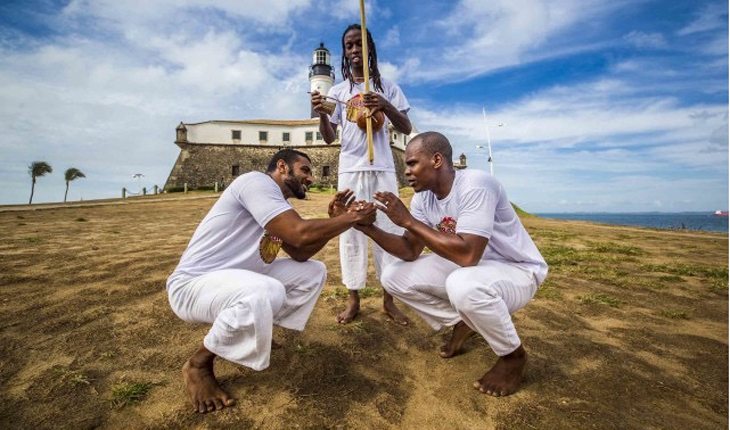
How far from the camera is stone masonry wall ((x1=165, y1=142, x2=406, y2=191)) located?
4034cm

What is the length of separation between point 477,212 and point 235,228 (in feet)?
6.08

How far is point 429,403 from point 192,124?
151 ft

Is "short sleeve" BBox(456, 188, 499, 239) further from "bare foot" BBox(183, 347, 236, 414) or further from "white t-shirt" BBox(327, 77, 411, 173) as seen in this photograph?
"bare foot" BBox(183, 347, 236, 414)

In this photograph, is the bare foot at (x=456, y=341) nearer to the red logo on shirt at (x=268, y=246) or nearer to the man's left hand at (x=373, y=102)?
the red logo on shirt at (x=268, y=246)

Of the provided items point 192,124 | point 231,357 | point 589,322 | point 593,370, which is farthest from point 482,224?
point 192,124

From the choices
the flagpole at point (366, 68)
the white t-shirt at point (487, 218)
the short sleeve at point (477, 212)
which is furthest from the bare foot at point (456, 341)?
the flagpole at point (366, 68)

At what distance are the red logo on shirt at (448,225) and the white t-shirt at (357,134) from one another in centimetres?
111

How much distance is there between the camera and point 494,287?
2588 millimetres

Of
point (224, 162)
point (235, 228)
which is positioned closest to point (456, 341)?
point (235, 228)

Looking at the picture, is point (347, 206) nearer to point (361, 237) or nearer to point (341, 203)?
point (341, 203)

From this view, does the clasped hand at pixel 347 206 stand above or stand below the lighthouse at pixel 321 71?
below

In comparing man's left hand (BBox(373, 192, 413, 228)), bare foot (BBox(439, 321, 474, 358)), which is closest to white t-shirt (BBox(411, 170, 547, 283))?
man's left hand (BBox(373, 192, 413, 228))

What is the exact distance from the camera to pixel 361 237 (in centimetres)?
400

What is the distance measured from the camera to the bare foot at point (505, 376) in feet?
8.11
